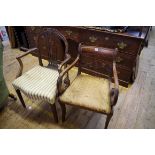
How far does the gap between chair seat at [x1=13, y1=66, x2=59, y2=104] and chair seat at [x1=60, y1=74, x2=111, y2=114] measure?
0.44 feet

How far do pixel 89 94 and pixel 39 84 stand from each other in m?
0.51

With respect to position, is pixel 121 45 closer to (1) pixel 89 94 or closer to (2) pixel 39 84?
(1) pixel 89 94

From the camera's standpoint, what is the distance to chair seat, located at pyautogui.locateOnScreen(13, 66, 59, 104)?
56.6 inches

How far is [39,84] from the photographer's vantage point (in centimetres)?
154

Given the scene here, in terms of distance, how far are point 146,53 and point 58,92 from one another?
234 centimetres

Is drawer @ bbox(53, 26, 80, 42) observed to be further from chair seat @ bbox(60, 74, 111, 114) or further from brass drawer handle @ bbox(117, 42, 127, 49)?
chair seat @ bbox(60, 74, 111, 114)

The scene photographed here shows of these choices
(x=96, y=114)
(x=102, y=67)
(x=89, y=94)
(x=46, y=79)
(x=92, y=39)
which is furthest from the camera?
(x=102, y=67)

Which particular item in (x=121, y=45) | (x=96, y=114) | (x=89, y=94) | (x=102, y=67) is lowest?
(x=96, y=114)

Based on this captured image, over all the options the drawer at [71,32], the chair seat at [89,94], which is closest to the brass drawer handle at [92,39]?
the drawer at [71,32]

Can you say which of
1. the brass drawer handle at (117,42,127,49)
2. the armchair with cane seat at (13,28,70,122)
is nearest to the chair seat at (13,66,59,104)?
the armchair with cane seat at (13,28,70,122)

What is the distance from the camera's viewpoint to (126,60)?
6.52 ft

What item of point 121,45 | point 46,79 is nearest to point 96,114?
point 46,79
